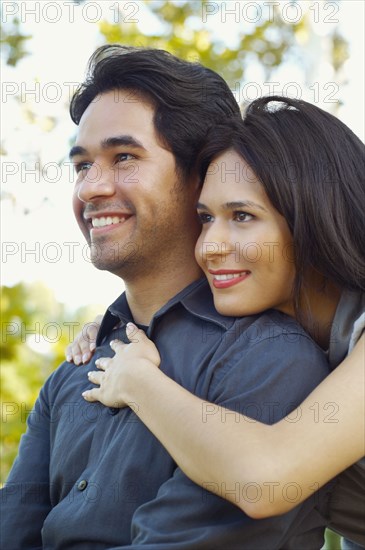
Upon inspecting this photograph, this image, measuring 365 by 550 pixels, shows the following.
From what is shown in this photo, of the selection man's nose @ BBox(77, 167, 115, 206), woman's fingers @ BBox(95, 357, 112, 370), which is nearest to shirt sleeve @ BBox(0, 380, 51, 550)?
woman's fingers @ BBox(95, 357, 112, 370)

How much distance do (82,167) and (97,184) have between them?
185 millimetres

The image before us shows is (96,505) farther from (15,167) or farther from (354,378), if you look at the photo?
(15,167)

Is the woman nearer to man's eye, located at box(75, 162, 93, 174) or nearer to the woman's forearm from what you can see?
the woman's forearm

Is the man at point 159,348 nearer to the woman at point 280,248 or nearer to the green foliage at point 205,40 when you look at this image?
the woman at point 280,248

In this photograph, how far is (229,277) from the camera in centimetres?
235

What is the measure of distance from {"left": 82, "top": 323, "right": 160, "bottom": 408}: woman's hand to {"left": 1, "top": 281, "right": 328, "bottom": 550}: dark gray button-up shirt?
0.05 meters

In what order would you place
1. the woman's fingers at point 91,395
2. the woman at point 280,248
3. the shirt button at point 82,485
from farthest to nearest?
the woman's fingers at point 91,395
the shirt button at point 82,485
the woman at point 280,248

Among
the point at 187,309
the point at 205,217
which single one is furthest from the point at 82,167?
the point at 187,309

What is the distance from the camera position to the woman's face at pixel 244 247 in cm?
229

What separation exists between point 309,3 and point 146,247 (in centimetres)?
498

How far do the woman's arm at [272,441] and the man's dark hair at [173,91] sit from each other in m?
0.97

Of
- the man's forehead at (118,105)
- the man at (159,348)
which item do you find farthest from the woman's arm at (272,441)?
the man's forehead at (118,105)

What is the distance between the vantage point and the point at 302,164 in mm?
2326

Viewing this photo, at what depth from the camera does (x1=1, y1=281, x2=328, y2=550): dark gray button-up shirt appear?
1.99 metres
